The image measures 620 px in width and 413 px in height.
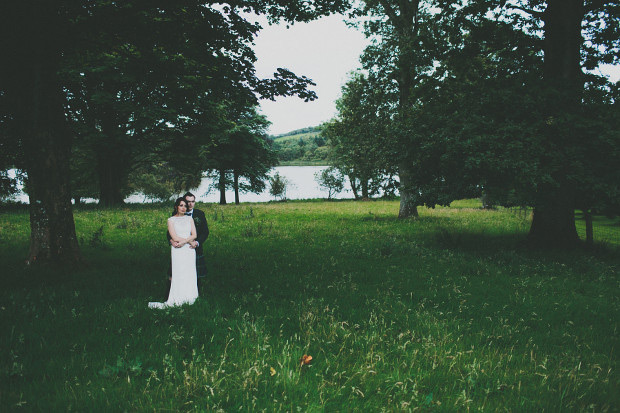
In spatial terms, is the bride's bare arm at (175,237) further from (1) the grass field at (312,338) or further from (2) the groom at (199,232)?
(1) the grass field at (312,338)

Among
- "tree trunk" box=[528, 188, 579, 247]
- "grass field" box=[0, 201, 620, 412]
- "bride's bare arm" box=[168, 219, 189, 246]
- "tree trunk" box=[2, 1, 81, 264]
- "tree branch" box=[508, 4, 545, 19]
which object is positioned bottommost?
"grass field" box=[0, 201, 620, 412]

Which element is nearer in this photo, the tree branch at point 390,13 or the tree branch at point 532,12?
the tree branch at point 532,12

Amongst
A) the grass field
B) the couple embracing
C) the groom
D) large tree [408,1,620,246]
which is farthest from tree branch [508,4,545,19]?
the couple embracing

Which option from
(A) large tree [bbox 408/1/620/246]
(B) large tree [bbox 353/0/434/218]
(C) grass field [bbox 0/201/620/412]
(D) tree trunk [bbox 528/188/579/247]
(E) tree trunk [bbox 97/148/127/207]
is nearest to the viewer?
(C) grass field [bbox 0/201/620/412]

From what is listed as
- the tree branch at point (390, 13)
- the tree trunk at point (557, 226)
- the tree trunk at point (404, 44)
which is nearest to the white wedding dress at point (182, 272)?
the tree trunk at point (557, 226)

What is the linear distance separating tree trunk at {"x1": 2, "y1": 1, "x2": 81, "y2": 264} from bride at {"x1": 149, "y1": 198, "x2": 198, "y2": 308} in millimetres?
3722

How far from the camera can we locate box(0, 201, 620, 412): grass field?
3277mm

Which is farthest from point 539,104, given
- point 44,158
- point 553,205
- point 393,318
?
point 44,158

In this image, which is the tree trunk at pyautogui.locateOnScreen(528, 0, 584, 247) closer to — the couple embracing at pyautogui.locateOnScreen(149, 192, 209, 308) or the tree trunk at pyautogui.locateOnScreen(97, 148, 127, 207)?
the couple embracing at pyautogui.locateOnScreen(149, 192, 209, 308)

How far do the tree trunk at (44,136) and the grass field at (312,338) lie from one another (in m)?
0.81

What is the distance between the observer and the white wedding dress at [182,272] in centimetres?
Answer: 569

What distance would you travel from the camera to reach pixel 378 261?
9.70 m

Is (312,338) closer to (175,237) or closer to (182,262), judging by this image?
(182,262)

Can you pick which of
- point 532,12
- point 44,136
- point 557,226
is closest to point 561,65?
point 532,12
